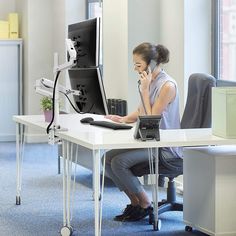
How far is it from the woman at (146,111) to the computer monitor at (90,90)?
17.5 inches

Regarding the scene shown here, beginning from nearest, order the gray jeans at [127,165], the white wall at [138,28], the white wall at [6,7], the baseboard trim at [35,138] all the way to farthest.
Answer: the gray jeans at [127,165]
the white wall at [138,28]
the baseboard trim at [35,138]
the white wall at [6,7]

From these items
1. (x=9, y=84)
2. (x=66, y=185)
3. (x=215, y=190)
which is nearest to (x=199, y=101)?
(x=215, y=190)

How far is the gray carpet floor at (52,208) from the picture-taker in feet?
13.4

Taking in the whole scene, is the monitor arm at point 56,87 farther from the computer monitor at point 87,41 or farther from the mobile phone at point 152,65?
the mobile phone at point 152,65

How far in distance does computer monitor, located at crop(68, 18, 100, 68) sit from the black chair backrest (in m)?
0.81

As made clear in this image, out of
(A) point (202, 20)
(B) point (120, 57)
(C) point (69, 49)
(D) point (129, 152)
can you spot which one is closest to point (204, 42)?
(A) point (202, 20)

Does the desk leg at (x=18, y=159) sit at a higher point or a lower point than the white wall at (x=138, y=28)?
lower

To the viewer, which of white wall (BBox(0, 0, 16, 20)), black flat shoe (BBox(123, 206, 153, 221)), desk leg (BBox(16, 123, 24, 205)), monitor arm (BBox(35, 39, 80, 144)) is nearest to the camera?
monitor arm (BBox(35, 39, 80, 144))

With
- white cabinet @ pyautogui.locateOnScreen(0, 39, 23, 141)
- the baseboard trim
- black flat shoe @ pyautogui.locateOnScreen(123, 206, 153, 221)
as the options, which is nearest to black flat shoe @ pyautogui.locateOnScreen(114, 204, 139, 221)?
black flat shoe @ pyautogui.locateOnScreen(123, 206, 153, 221)

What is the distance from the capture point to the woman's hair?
4.13 meters

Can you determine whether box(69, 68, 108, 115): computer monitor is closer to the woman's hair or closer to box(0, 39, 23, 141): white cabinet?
the woman's hair

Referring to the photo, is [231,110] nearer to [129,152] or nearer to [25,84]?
A: [129,152]

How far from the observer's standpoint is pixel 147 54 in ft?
13.6

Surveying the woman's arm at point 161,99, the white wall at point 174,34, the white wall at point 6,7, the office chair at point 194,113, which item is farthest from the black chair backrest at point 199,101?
the white wall at point 6,7
